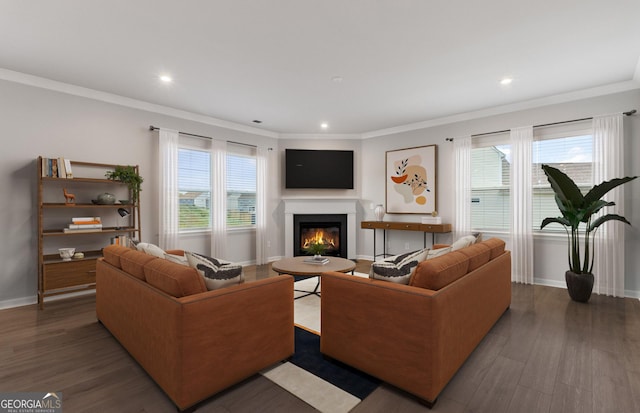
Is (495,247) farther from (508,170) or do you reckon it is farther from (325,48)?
(325,48)

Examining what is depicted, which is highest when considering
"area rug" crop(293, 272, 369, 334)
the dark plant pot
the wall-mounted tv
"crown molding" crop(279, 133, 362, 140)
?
"crown molding" crop(279, 133, 362, 140)

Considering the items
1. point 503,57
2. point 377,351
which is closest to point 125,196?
point 377,351

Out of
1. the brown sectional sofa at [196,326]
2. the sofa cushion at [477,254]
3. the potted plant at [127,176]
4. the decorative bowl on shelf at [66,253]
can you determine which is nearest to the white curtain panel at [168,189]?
the potted plant at [127,176]

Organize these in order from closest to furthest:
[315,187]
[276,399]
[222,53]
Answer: [276,399], [222,53], [315,187]

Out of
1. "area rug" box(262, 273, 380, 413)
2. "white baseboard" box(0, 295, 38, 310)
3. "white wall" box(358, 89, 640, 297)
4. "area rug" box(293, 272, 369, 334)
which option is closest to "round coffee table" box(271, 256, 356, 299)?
"area rug" box(293, 272, 369, 334)

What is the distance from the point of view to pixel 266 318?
85.1 inches

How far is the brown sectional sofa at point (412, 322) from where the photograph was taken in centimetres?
184

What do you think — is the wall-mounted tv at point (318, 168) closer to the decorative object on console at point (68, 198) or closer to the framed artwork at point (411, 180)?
the framed artwork at point (411, 180)

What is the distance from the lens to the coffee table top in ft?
11.3

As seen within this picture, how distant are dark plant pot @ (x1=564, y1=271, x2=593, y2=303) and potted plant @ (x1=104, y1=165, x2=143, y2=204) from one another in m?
5.75

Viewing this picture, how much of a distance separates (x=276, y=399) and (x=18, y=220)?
389 cm

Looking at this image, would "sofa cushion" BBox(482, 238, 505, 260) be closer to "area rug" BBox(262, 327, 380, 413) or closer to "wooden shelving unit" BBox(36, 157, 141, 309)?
"area rug" BBox(262, 327, 380, 413)

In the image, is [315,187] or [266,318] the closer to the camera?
[266,318]

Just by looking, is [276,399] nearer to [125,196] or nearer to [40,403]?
[40,403]
